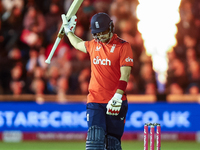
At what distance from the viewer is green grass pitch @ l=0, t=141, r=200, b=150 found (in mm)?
11766

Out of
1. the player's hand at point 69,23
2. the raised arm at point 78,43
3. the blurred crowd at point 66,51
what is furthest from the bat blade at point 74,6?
the blurred crowd at point 66,51

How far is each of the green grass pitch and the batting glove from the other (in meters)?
5.00

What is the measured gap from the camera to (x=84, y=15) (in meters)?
14.5

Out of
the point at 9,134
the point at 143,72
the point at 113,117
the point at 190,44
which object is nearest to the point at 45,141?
the point at 9,134

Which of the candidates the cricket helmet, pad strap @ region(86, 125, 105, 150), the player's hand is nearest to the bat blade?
the player's hand

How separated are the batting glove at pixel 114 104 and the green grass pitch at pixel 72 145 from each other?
16.4 ft

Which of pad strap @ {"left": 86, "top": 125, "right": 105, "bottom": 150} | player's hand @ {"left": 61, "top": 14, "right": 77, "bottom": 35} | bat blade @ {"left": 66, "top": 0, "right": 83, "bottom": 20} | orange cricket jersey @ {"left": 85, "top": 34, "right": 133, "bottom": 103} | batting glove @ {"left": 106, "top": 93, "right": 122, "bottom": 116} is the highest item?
bat blade @ {"left": 66, "top": 0, "right": 83, "bottom": 20}

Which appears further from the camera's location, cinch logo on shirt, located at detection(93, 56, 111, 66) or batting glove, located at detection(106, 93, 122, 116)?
cinch logo on shirt, located at detection(93, 56, 111, 66)

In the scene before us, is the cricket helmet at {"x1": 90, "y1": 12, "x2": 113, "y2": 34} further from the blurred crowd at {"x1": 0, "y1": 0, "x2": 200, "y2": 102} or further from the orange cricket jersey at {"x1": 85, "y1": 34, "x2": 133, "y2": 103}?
the blurred crowd at {"x1": 0, "y1": 0, "x2": 200, "y2": 102}

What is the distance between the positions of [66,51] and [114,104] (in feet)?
23.7

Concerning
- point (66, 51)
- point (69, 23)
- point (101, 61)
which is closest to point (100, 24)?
point (101, 61)

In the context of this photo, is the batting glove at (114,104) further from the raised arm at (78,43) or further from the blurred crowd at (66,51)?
the blurred crowd at (66,51)

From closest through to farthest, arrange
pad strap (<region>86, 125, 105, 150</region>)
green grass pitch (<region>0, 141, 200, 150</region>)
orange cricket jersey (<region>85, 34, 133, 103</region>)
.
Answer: pad strap (<region>86, 125, 105, 150</region>) < orange cricket jersey (<region>85, 34, 133, 103</region>) < green grass pitch (<region>0, 141, 200, 150</region>)

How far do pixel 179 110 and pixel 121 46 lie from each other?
6.11 metres
